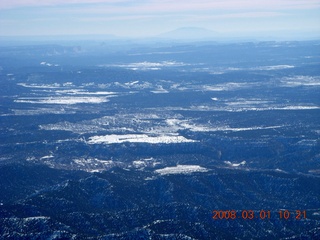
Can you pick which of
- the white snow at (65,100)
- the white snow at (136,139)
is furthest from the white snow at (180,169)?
the white snow at (65,100)

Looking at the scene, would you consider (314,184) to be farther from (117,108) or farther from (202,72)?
(202,72)

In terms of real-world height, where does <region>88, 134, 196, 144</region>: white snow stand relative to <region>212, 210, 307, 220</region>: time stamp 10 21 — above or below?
below

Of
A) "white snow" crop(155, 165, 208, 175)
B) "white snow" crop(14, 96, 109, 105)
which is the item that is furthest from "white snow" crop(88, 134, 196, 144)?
"white snow" crop(14, 96, 109, 105)

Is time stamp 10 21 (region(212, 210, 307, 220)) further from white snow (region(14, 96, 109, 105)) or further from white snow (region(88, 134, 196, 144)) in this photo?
white snow (region(14, 96, 109, 105))

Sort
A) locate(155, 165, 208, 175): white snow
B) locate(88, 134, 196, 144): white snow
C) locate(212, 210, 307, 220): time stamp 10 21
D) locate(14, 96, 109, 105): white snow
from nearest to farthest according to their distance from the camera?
locate(212, 210, 307, 220): time stamp 10 21
locate(155, 165, 208, 175): white snow
locate(88, 134, 196, 144): white snow
locate(14, 96, 109, 105): white snow

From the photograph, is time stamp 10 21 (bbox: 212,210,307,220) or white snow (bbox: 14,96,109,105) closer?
time stamp 10 21 (bbox: 212,210,307,220)

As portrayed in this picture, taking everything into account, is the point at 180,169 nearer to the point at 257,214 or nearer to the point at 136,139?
the point at 136,139

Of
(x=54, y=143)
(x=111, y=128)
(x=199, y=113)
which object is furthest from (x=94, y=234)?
(x=199, y=113)

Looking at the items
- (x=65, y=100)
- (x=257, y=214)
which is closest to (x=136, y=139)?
(x=257, y=214)
